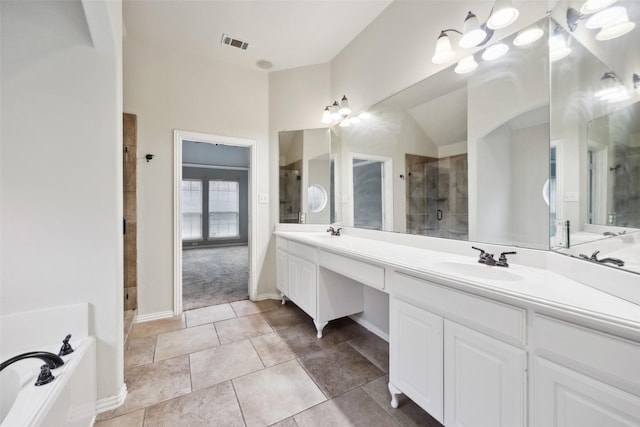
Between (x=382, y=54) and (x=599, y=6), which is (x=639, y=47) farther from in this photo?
(x=382, y=54)

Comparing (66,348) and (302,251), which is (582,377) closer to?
(302,251)

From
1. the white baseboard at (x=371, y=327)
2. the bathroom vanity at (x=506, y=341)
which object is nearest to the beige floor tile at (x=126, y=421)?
the bathroom vanity at (x=506, y=341)

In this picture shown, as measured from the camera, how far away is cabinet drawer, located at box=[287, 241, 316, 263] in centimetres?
233

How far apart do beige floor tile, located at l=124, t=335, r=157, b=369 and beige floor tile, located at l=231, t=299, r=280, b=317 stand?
83 cm

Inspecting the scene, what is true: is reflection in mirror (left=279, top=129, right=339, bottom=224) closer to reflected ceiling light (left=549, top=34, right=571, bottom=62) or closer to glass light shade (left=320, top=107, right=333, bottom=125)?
glass light shade (left=320, top=107, right=333, bottom=125)

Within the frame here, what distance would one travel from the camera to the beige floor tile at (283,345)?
1998 mm

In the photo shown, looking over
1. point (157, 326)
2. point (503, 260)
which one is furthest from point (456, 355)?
point (157, 326)

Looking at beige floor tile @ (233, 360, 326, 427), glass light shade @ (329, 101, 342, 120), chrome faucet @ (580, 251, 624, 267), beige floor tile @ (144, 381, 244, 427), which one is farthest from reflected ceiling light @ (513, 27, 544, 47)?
beige floor tile @ (144, 381, 244, 427)

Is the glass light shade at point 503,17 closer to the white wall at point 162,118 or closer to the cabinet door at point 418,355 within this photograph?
the cabinet door at point 418,355

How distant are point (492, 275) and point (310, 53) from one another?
2.88 m

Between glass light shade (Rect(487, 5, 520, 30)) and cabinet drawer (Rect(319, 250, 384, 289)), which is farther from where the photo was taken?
cabinet drawer (Rect(319, 250, 384, 289))

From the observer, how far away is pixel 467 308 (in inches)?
42.6

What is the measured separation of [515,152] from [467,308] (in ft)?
3.11

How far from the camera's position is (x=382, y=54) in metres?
2.31
